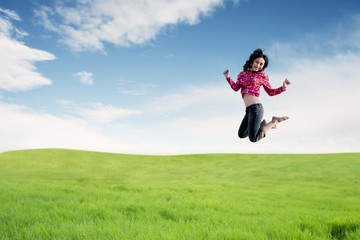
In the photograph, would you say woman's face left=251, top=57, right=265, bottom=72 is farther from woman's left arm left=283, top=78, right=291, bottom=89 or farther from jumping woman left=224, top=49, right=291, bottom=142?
woman's left arm left=283, top=78, right=291, bottom=89

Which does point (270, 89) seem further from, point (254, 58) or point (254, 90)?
point (254, 58)

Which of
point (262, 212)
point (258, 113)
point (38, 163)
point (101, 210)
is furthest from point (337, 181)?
point (38, 163)

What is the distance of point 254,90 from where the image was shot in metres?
5.68

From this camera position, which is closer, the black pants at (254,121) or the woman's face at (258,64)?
the black pants at (254,121)

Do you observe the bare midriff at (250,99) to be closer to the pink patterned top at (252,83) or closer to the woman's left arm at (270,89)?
the pink patterned top at (252,83)

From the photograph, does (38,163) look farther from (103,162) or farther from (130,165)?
(130,165)

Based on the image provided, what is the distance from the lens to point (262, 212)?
22.3 ft

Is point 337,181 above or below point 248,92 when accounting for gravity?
below

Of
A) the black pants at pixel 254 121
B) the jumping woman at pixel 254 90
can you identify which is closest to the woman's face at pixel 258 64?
the jumping woman at pixel 254 90

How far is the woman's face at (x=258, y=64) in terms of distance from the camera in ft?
18.7

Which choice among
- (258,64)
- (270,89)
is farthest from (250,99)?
(258,64)

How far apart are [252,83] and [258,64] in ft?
1.39

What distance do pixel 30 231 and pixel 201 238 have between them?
2.87 meters

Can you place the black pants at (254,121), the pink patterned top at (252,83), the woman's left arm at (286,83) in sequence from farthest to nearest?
the pink patterned top at (252,83) < the woman's left arm at (286,83) < the black pants at (254,121)
